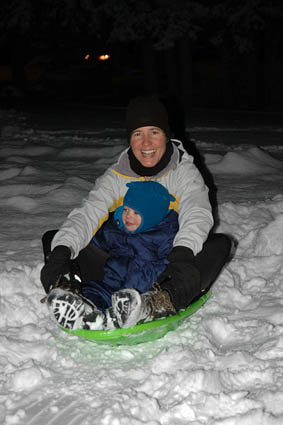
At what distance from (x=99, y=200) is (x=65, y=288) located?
828 millimetres

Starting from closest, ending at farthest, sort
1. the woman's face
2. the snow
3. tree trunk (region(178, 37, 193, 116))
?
the snow → the woman's face → tree trunk (region(178, 37, 193, 116))

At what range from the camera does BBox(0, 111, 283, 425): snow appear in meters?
2.17

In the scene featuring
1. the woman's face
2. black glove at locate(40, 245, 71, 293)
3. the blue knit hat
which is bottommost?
black glove at locate(40, 245, 71, 293)

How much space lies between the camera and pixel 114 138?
29.8ft

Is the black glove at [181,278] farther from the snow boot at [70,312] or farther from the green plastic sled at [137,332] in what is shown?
the snow boot at [70,312]

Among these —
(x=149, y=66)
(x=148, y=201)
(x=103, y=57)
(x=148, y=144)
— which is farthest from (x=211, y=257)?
(x=103, y=57)

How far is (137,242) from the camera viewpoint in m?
3.12

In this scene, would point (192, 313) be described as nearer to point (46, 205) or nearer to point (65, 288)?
point (65, 288)

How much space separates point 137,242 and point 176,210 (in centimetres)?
39

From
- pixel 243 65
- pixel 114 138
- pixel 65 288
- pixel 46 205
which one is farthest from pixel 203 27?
pixel 65 288

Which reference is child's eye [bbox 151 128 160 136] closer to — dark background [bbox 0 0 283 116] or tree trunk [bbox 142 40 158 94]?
dark background [bbox 0 0 283 116]

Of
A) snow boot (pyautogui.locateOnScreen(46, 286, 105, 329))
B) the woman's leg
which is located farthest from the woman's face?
snow boot (pyautogui.locateOnScreen(46, 286, 105, 329))

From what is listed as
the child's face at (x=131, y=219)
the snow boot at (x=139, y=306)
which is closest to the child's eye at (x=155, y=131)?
the child's face at (x=131, y=219)

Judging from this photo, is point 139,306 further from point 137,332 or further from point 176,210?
point 176,210
